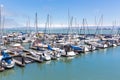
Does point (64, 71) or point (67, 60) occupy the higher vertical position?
point (67, 60)

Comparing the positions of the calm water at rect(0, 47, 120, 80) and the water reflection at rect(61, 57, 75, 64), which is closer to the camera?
the calm water at rect(0, 47, 120, 80)

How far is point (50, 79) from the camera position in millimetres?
28984

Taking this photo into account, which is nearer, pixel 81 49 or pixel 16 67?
pixel 16 67

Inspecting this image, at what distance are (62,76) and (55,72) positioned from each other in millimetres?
2499

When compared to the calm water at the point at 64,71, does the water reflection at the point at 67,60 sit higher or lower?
higher

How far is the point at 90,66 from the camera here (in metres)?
36.8

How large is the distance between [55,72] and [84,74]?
4470mm

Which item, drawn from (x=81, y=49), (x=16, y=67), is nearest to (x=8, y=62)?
(x=16, y=67)

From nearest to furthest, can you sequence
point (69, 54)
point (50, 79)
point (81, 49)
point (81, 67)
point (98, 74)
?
point (50, 79) → point (98, 74) → point (81, 67) → point (69, 54) → point (81, 49)

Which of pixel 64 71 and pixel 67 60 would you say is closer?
pixel 64 71

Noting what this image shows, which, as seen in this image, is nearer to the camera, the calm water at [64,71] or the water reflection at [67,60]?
the calm water at [64,71]

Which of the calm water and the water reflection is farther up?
the water reflection

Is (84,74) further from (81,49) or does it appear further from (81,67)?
(81,49)

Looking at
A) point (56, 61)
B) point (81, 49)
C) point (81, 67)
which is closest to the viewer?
point (81, 67)
